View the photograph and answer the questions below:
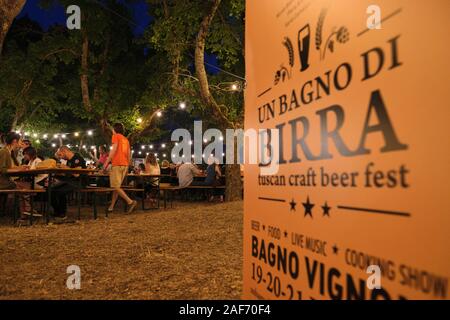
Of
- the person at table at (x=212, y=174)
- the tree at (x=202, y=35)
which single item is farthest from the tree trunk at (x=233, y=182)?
the person at table at (x=212, y=174)

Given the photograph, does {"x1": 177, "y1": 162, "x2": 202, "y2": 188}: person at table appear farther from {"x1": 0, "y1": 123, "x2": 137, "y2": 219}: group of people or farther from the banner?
the banner

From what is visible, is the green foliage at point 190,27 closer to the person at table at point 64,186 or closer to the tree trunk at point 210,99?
the tree trunk at point 210,99

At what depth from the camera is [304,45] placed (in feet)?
5.89

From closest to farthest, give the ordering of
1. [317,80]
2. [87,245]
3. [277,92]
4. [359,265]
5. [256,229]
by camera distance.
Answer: [359,265] → [317,80] → [277,92] → [256,229] → [87,245]

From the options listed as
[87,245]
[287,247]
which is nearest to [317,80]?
[287,247]

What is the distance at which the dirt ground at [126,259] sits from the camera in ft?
9.93

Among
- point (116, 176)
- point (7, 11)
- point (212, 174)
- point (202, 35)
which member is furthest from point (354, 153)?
point (212, 174)

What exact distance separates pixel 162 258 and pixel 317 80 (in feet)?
10.3

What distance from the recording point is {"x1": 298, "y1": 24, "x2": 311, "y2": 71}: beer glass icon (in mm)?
1770

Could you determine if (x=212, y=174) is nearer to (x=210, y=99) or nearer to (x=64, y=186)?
(x=210, y=99)

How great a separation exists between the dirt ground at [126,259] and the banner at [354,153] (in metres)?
1.26

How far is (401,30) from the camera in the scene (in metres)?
1.26

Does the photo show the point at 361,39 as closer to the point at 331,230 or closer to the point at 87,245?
the point at 331,230

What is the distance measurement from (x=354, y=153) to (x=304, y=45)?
68 cm
